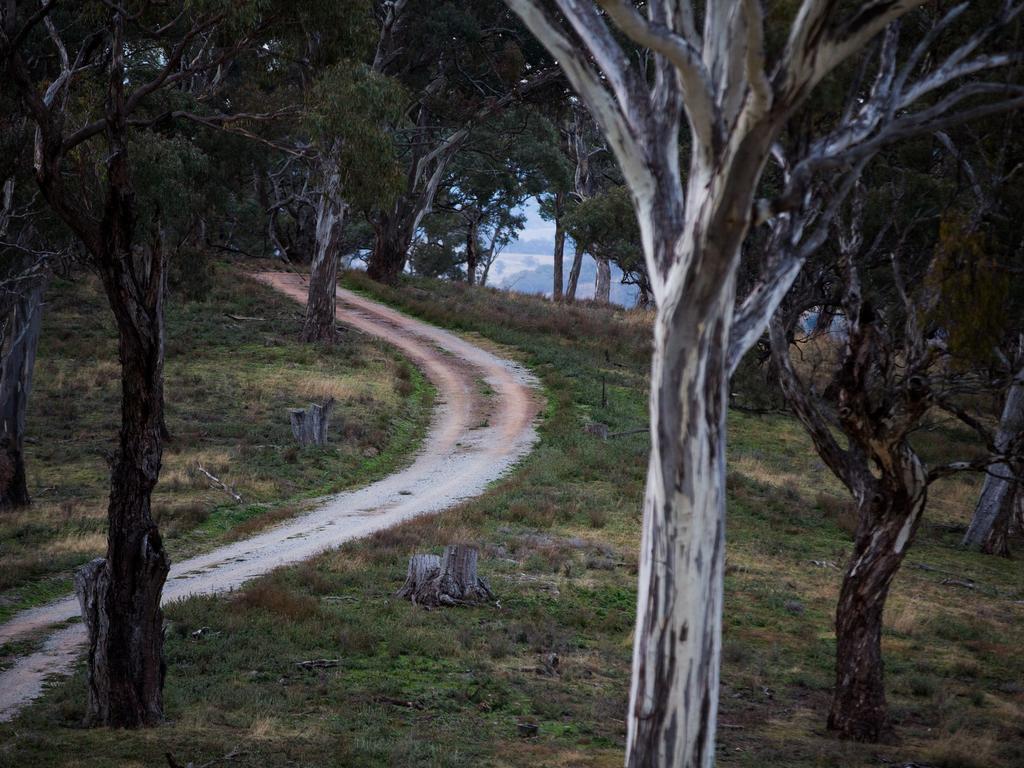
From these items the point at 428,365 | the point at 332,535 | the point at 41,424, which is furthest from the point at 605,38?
the point at 428,365

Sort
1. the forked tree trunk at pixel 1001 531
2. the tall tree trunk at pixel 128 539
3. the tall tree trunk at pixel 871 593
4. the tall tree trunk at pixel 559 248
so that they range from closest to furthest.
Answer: the tall tree trunk at pixel 128 539 → the tall tree trunk at pixel 871 593 → the forked tree trunk at pixel 1001 531 → the tall tree trunk at pixel 559 248

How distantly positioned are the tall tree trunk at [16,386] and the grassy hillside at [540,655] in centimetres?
701

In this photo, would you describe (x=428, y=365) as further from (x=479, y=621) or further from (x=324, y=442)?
(x=479, y=621)

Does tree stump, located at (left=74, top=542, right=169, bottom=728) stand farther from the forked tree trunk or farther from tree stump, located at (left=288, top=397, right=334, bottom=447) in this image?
the forked tree trunk

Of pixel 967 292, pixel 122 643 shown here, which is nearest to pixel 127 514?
pixel 122 643

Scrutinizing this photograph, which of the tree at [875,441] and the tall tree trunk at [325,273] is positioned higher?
the tall tree trunk at [325,273]

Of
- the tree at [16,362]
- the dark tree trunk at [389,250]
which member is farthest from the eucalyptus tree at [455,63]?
the tree at [16,362]

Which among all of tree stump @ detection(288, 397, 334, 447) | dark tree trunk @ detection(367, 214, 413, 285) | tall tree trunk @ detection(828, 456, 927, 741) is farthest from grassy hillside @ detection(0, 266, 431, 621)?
tall tree trunk @ detection(828, 456, 927, 741)

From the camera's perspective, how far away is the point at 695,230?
252 inches

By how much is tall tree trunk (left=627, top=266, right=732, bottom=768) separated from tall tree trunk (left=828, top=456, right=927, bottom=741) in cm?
485

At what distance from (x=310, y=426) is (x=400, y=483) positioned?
3.06 metres

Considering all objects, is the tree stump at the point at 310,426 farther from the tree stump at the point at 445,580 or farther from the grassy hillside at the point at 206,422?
the tree stump at the point at 445,580

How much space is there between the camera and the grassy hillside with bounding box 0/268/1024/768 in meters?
9.56

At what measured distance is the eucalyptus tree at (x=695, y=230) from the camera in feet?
20.0
